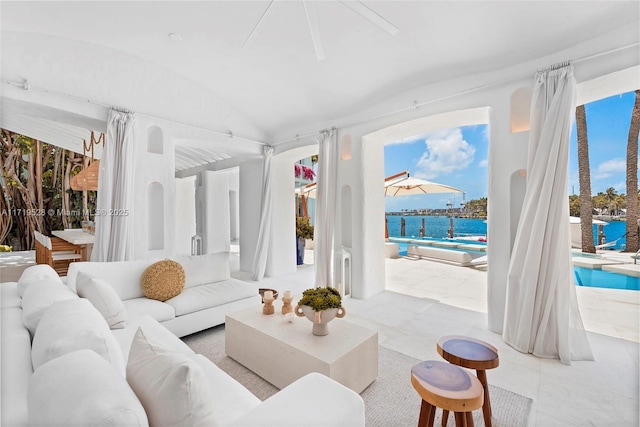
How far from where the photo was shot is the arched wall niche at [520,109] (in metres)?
2.95

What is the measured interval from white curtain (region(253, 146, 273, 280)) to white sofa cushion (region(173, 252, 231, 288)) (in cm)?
174

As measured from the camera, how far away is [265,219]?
5316 millimetres

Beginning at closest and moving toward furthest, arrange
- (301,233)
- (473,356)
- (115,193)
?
(473,356)
(115,193)
(301,233)

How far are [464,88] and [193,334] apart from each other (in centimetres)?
406

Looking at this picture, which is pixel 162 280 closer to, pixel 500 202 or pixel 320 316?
pixel 320 316

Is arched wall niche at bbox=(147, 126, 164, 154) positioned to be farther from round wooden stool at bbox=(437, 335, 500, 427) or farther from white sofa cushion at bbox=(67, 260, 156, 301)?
round wooden stool at bbox=(437, 335, 500, 427)

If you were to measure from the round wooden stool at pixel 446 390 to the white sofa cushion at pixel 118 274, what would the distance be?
2.74 meters

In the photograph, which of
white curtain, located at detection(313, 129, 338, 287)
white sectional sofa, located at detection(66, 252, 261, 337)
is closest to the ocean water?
white curtain, located at detection(313, 129, 338, 287)

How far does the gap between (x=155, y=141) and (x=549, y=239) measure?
4884 mm

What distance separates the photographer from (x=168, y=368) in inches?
36.2

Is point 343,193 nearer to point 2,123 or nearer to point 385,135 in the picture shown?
point 385,135

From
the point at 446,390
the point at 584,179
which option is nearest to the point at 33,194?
the point at 446,390

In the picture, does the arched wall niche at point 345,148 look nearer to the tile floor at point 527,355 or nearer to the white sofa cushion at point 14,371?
the tile floor at point 527,355

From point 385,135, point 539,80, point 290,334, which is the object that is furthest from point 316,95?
point 290,334
